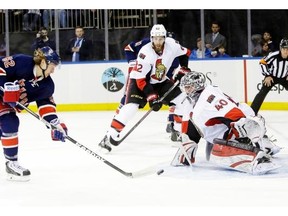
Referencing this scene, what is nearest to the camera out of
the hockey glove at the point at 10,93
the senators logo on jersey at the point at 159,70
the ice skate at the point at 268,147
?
the hockey glove at the point at 10,93

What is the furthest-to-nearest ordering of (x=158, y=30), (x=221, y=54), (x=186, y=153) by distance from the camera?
(x=221, y=54), (x=158, y=30), (x=186, y=153)

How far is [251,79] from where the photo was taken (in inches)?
342

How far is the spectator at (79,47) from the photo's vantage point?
30.2 ft

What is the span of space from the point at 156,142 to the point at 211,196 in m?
2.37

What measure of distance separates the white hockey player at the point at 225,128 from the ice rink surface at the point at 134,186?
79 mm

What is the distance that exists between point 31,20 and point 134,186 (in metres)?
5.82

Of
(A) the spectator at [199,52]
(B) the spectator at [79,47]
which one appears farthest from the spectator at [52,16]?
(A) the spectator at [199,52]

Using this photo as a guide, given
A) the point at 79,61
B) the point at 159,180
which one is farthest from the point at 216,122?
the point at 79,61

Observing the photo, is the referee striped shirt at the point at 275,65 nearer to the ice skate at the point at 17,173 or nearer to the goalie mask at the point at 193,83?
the goalie mask at the point at 193,83

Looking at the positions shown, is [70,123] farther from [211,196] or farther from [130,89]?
[211,196]

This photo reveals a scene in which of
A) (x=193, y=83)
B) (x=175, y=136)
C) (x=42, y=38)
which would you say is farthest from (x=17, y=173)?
(x=42, y=38)

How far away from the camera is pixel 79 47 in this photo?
927 cm

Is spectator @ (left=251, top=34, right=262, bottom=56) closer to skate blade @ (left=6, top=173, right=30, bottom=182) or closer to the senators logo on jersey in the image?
the senators logo on jersey

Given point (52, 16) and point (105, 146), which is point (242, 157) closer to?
point (105, 146)
